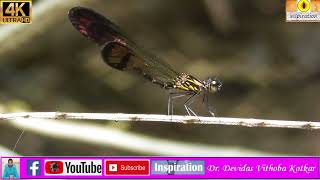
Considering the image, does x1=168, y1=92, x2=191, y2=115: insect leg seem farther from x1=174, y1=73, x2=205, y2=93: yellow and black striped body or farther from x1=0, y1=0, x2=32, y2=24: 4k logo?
x1=0, y1=0, x2=32, y2=24: 4k logo

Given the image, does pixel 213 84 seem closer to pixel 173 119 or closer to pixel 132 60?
pixel 173 119

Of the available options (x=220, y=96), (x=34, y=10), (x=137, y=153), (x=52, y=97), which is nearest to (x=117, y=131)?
(x=137, y=153)

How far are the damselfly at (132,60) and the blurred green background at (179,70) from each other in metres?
0.07

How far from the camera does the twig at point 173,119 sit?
4453 mm

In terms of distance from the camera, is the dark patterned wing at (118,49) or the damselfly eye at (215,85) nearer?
the dark patterned wing at (118,49)

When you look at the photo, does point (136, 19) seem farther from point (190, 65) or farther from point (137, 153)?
point (137, 153)

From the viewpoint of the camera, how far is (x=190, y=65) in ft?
14.6

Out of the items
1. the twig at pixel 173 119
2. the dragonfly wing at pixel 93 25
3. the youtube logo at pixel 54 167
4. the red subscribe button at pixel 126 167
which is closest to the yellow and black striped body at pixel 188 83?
the twig at pixel 173 119

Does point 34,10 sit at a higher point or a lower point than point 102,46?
higher

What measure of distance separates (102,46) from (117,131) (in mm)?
833

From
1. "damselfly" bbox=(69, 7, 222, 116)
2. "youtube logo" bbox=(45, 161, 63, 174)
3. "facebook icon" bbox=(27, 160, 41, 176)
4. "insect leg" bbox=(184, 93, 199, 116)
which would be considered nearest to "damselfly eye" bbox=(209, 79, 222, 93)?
"damselfly" bbox=(69, 7, 222, 116)

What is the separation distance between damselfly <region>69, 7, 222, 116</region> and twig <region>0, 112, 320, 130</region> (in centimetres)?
8

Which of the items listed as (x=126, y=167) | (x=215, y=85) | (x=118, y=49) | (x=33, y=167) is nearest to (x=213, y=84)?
(x=215, y=85)

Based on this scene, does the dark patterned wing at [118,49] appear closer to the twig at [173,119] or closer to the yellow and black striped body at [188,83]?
the yellow and black striped body at [188,83]
